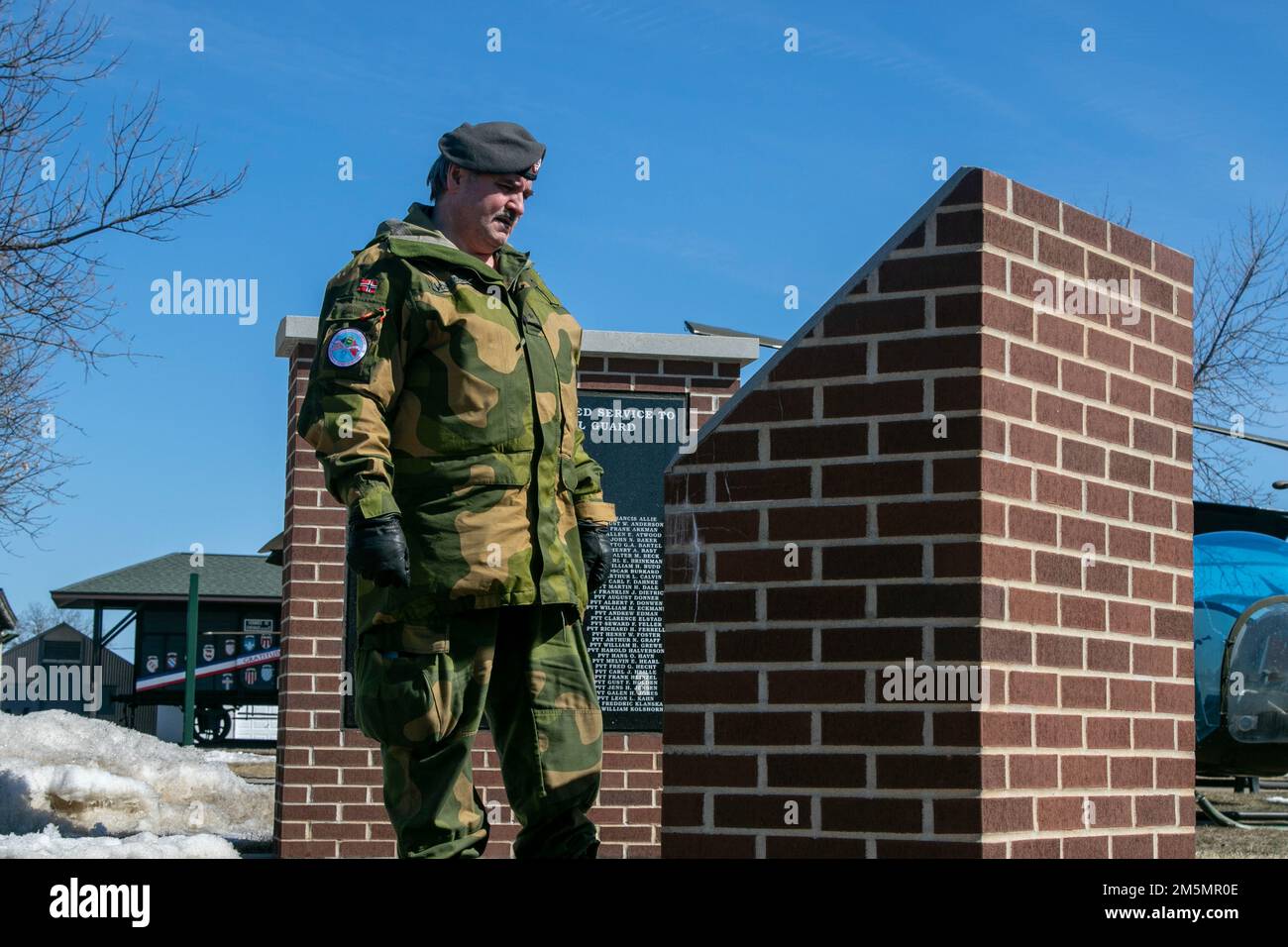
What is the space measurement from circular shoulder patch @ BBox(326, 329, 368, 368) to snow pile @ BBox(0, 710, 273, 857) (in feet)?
13.6

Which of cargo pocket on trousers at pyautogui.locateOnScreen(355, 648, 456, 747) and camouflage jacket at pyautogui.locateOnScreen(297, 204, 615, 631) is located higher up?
camouflage jacket at pyautogui.locateOnScreen(297, 204, 615, 631)

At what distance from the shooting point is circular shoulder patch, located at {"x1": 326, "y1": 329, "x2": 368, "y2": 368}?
12.4ft

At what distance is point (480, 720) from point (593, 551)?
2.25 feet

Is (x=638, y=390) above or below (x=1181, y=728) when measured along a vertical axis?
above

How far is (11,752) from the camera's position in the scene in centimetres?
1498

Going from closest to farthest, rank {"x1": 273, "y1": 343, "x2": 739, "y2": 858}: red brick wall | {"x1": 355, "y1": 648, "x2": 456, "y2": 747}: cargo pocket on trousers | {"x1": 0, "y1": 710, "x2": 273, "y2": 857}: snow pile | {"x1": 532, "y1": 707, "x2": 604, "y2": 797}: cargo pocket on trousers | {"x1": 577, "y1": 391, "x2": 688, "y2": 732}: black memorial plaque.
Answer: {"x1": 355, "y1": 648, "x2": 456, "y2": 747}: cargo pocket on trousers → {"x1": 532, "y1": 707, "x2": 604, "y2": 797}: cargo pocket on trousers → {"x1": 273, "y1": 343, "x2": 739, "y2": 858}: red brick wall → {"x1": 577, "y1": 391, "x2": 688, "y2": 732}: black memorial plaque → {"x1": 0, "y1": 710, "x2": 273, "y2": 857}: snow pile

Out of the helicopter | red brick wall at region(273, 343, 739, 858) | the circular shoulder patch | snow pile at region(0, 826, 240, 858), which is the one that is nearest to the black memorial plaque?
red brick wall at region(273, 343, 739, 858)

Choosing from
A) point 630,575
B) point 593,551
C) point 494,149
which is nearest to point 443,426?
point 593,551

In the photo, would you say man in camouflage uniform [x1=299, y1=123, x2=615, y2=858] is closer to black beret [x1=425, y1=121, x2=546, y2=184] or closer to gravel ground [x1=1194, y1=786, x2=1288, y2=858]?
black beret [x1=425, y1=121, x2=546, y2=184]

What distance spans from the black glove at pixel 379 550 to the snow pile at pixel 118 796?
413cm
